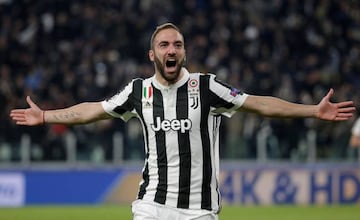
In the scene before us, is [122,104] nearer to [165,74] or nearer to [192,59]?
[165,74]

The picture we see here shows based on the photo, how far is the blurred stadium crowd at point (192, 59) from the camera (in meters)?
20.4

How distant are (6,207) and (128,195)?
96.9 inches

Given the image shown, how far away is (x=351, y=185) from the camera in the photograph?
68.2 ft

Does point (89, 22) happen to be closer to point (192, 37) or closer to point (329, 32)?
point (192, 37)

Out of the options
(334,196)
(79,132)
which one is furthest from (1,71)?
(334,196)

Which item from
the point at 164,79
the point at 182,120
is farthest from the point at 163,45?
the point at 182,120

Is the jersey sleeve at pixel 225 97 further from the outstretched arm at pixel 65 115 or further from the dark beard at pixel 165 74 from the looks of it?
the outstretched arm at pixel 65 115

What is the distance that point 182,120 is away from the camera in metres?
7.36

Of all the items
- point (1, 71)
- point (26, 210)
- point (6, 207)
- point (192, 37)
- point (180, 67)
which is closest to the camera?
point (180, 67)

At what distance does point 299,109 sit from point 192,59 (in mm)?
15831

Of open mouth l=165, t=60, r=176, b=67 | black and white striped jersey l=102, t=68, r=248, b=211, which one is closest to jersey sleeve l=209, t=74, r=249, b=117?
black and white striped jersey l=102, t=68, r=248, b=211

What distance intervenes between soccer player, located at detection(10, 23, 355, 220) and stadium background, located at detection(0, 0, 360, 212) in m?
12.7

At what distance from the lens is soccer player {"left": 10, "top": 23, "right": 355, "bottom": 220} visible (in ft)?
23.8

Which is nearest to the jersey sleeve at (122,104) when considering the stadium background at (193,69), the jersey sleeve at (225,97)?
the jersey sleeve at (225,97)
